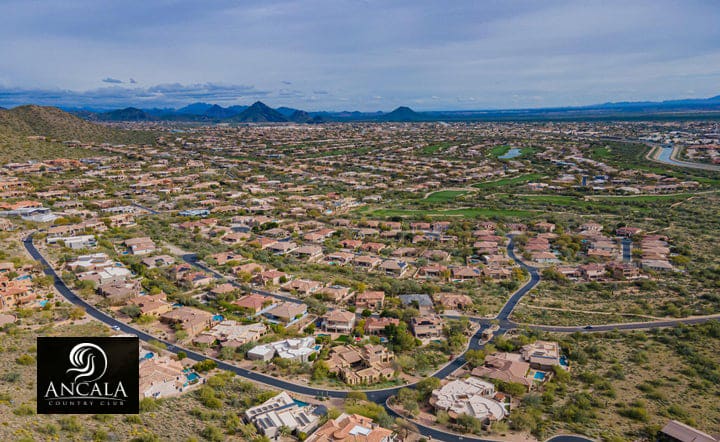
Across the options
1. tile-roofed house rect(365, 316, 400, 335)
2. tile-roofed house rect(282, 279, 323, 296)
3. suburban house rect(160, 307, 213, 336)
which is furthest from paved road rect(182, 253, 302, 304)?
tile-roofed house rect(365, 316, 400, 335)

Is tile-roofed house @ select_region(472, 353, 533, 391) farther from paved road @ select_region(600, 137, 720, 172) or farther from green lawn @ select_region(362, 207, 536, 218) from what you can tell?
paved road @ select_region(600, 137, 720, 172)

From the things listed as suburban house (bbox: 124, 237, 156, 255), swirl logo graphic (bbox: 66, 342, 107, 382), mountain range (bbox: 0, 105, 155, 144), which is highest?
mountain range (bbox: 0, 105, 155, 144)

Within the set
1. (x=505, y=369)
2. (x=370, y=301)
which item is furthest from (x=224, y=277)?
(x=505, y=369)

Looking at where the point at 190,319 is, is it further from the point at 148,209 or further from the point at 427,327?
the point at 148,209

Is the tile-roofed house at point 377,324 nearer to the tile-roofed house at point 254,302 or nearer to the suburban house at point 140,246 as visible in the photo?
the tile-roofed house at point 254,302

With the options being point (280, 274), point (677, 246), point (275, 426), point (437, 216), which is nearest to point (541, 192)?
point (437, 216)

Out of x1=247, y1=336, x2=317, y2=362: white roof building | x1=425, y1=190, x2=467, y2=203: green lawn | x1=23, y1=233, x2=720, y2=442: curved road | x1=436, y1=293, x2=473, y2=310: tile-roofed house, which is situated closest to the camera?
x1=23, y1=233, x2=720, y2=442: curved road
